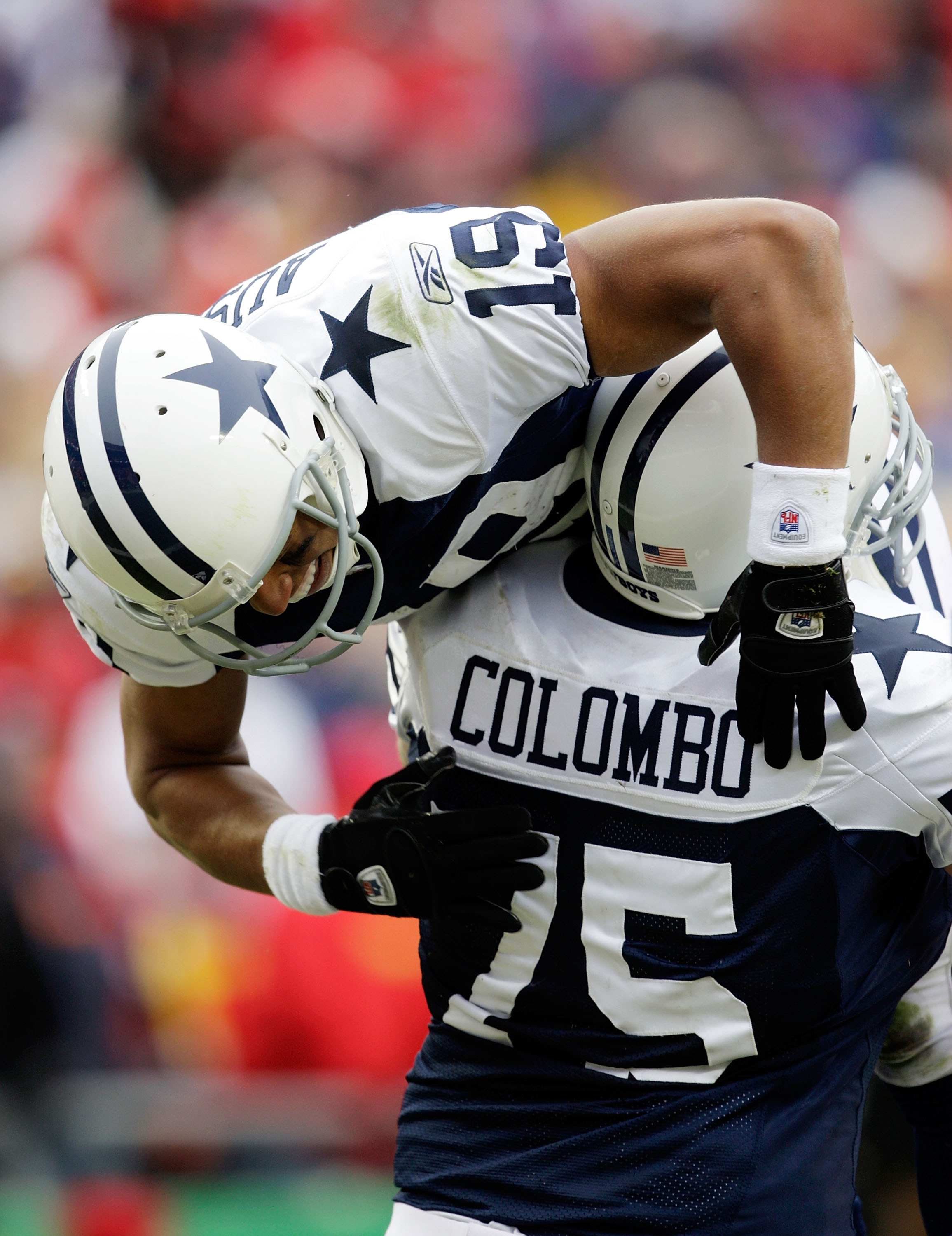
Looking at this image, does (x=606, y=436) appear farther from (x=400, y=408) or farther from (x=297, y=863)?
(x=297, y=863)

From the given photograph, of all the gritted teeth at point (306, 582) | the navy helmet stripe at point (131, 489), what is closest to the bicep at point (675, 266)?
the gritted teeth at point (306, 582)

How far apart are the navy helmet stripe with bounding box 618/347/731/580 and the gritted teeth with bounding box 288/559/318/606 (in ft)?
1.09

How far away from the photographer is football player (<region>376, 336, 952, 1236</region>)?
1.40 metres

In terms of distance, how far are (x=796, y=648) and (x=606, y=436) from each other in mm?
325

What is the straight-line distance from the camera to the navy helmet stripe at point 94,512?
4.29 feet

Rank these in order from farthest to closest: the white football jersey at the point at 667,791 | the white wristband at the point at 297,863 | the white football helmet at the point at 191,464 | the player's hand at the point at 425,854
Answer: the white wristband at the point at 297,863
the player's hand at the point at 425,854
the white football jersey at the point at 667,791
the white football helmet at the point at 191,464

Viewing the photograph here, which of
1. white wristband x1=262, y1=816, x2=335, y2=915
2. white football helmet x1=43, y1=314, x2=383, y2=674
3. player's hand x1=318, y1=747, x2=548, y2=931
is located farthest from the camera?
white wristband x1=262, y1=816, x2=335, y2=915

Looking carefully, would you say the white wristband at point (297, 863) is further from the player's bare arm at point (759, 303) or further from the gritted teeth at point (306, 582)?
the player's bare arm at point (759, 303)

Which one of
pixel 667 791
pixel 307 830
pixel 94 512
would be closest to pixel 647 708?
pixel 667 791

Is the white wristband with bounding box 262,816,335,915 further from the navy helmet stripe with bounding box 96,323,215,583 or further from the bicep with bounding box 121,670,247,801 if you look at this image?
the navy helmet stripe with bounding box 96,323,215,583

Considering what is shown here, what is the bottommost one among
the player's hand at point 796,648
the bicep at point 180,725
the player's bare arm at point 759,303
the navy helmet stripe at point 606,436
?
the bicep at point 180,725

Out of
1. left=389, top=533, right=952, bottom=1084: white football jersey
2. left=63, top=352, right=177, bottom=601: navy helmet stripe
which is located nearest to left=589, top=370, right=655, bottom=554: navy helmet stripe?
left=389, top=533, right=952, bottom=1084: white football jersey

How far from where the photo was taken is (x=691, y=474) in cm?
140

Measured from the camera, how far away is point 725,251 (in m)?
1.34
